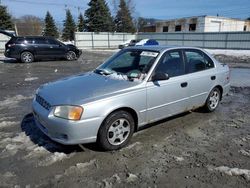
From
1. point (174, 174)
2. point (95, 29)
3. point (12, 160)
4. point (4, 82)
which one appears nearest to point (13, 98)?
point (4, 82)

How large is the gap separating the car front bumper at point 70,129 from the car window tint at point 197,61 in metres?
2.39

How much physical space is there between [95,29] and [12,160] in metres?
40.5

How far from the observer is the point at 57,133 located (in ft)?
11.4

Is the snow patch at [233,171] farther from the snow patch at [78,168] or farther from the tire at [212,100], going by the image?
the tire at [212,100]

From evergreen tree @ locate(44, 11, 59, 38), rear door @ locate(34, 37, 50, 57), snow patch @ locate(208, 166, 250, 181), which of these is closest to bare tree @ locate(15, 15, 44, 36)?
evergreen tree @ locate(44, 11, 59, 38)

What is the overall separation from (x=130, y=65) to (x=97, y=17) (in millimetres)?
39263

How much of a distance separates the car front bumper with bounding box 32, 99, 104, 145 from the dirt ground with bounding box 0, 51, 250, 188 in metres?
0.31

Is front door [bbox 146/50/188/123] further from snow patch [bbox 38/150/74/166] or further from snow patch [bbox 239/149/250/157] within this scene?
snow patch [bbox 38/150/74/166]

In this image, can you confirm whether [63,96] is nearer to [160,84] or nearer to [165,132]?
[160,84]

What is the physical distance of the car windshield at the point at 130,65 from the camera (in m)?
4.19

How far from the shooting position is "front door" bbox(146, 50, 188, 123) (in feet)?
13.5

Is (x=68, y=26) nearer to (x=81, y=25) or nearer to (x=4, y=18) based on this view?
(x=81, y=25)

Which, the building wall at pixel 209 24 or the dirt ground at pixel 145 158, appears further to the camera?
the building wall at pixel 209 24

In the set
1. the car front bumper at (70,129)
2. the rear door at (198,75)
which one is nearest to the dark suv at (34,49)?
the rear door at (198,75)
